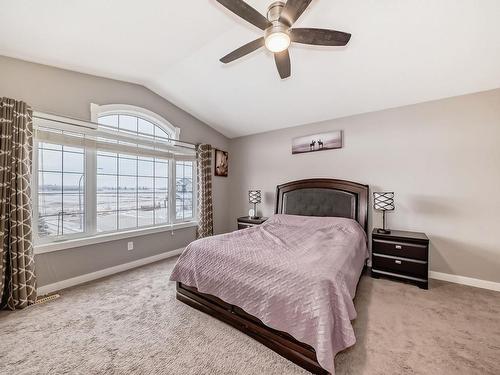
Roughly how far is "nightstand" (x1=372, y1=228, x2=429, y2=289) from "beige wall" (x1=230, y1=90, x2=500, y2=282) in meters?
0.42

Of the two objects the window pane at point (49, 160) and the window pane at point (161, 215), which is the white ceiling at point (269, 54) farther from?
the window pane at point (161, 215)

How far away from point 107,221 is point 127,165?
923 millimetres

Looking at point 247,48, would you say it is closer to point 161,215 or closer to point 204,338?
point 204,338

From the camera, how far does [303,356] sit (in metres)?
1.57

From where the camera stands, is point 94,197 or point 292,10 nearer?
point 292,10

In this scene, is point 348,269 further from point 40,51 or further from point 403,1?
point 40,51

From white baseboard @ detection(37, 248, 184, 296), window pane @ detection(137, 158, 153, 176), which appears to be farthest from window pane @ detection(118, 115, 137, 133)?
white baseboard @ detection(37, 248, 184, 296)

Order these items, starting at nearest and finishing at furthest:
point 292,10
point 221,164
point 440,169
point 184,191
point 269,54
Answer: point 292,10
point 269,54
point 440,169
point 184,191
point 221,164

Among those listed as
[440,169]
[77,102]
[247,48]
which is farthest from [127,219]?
[440,169]

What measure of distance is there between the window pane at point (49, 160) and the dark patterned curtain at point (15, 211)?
0.33m

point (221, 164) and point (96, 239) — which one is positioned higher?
point (221, 164)

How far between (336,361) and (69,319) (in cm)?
246

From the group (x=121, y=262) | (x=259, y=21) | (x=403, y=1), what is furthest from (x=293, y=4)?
(x=121, y=262)

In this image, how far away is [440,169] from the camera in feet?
9.99
